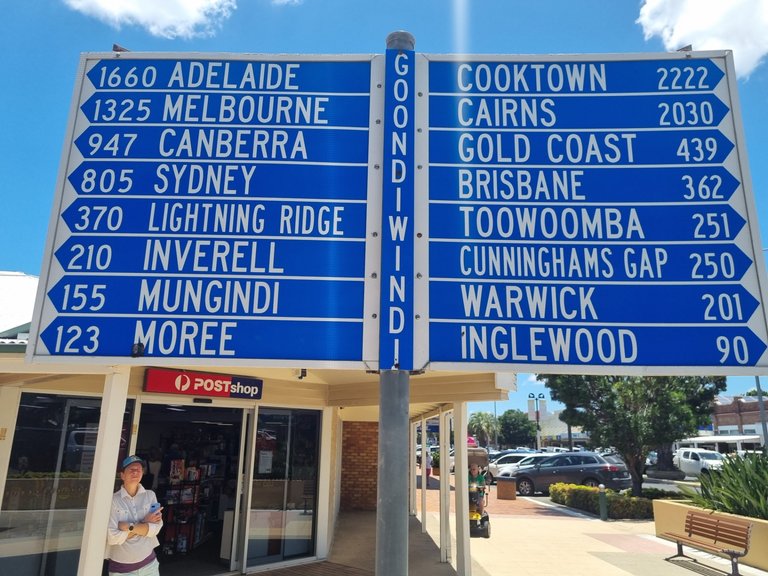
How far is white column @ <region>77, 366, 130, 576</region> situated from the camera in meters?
4.66

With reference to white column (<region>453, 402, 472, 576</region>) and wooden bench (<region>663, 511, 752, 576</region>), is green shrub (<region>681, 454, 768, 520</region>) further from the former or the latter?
white column (<region>453, 402, 472, 576</region>)

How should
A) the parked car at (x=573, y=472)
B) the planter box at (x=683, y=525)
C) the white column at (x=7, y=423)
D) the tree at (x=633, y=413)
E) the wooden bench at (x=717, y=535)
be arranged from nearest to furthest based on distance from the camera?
1. the white column at (x=7, y=423)
2. the wooden bench at (x=717, y=535)
3. the planter box at (x=683, y=525)
4. the tree at (x=633, y=413)
5. the parked car at (x=573, y=472)

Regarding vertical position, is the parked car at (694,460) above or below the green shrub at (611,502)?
above

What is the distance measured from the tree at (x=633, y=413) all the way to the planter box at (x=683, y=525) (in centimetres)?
424

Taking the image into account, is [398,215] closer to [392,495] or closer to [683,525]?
[392,495]

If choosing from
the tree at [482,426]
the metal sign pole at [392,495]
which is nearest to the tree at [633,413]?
the metal sign pole at [392,495]

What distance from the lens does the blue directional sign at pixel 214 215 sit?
2.68m

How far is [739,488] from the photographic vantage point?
10.2 metres

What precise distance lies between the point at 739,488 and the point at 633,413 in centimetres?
641

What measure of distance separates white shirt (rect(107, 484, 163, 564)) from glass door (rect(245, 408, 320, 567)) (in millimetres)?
4008

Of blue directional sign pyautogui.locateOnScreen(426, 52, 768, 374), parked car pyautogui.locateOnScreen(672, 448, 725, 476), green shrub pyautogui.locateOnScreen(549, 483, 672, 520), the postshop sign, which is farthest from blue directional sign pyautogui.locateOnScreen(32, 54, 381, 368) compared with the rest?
parked car pyautogui.locateOnScreen(672, 448, 725, 476)

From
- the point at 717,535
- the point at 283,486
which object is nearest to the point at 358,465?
the point at 283,486

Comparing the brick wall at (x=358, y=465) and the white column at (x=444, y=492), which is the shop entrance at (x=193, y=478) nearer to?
the white column at (x=444, y=492)

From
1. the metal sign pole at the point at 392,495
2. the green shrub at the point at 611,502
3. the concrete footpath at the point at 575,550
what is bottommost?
the concrete footpath at the point at 575,550
